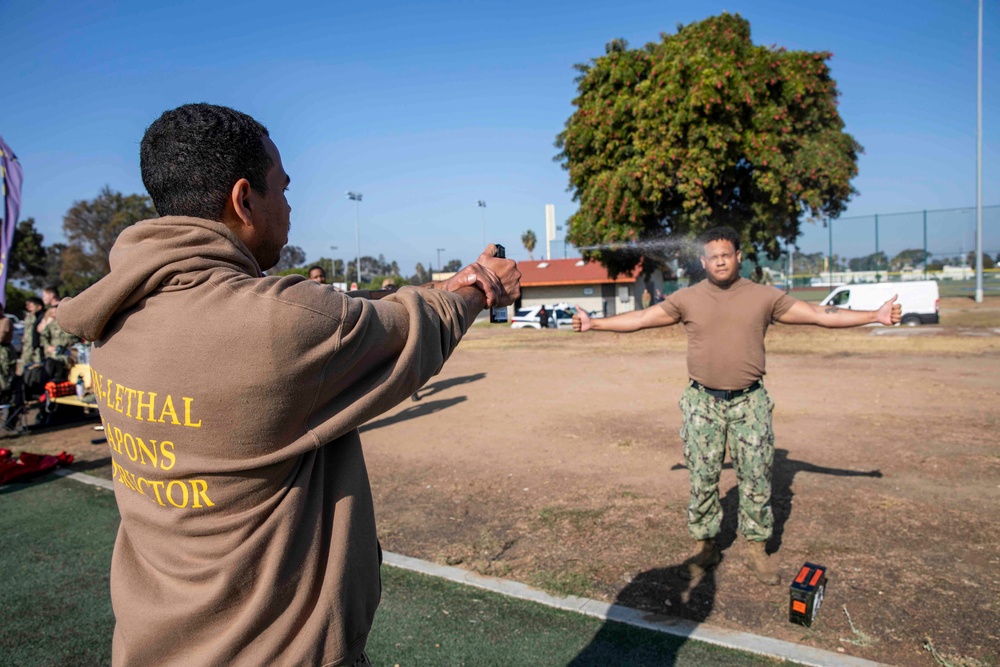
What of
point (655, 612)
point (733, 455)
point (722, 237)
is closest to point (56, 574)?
point (655, 612)

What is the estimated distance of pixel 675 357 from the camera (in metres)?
16.7

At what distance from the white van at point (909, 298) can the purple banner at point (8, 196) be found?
22091mm

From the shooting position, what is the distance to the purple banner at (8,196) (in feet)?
28.9

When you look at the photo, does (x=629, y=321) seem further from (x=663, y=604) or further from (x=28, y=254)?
(x=28, y=254)

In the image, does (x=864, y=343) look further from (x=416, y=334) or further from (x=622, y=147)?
(x=416, y=334)

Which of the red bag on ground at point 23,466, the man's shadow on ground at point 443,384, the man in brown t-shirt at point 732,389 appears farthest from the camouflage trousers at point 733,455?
the man's shadow on ground at point 443,384

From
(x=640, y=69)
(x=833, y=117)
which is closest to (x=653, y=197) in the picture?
(x=640, y=69)

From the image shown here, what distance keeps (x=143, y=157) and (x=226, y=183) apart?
0.21m

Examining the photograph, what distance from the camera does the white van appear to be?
2273cm

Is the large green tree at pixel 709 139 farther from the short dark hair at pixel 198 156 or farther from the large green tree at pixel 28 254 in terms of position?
the large green tree at pixel 28 254

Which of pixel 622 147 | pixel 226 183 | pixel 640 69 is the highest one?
pixel 640 69

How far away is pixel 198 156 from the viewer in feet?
4.65

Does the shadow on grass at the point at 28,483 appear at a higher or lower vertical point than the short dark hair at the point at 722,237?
lower

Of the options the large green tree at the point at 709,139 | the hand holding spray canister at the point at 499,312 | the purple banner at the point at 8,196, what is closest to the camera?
the hand holding spray canister at the point at 499,312
